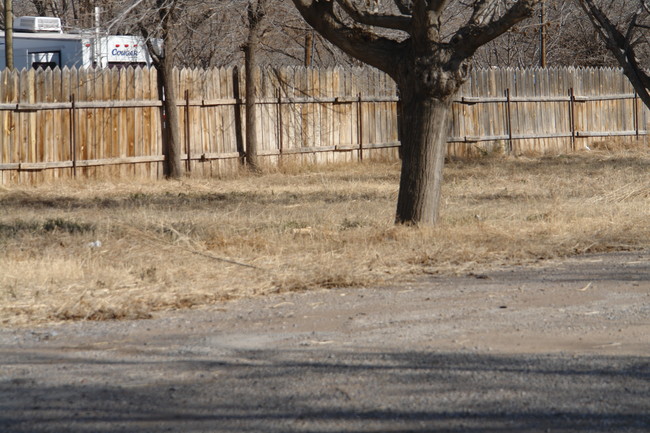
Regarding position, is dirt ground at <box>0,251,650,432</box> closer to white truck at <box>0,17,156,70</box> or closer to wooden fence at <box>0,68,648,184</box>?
wooden fence at <box>0,68,648,184</box>

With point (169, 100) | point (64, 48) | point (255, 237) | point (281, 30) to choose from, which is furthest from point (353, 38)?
point (281, 30)

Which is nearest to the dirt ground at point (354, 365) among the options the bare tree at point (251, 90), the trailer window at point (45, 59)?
the bare tree at point (251, 90)

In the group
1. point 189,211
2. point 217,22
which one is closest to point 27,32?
point 217,22

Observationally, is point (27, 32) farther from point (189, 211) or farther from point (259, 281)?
point (259, 281)

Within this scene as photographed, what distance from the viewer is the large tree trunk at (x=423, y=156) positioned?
34.4 feet

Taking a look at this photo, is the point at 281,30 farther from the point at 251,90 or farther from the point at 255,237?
the point at 255,237

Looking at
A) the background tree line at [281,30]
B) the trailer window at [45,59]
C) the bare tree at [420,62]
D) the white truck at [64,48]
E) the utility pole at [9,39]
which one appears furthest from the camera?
the trailer window at [45,59]

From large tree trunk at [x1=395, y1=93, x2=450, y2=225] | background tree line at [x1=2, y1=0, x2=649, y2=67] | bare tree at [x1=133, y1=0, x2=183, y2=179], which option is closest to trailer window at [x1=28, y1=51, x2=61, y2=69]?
background tree line at [x1=2, y1=0, x2=649, y2=67]

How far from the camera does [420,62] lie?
406 inches

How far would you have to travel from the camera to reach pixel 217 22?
22.4 metres

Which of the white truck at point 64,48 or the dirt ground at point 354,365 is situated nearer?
the dirt ground at point 354,365

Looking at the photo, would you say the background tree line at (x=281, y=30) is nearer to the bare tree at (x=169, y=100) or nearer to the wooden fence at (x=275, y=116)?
the bare tree at (x=169, y=100)

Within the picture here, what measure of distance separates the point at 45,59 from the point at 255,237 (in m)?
13.0

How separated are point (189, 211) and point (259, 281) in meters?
6.25
